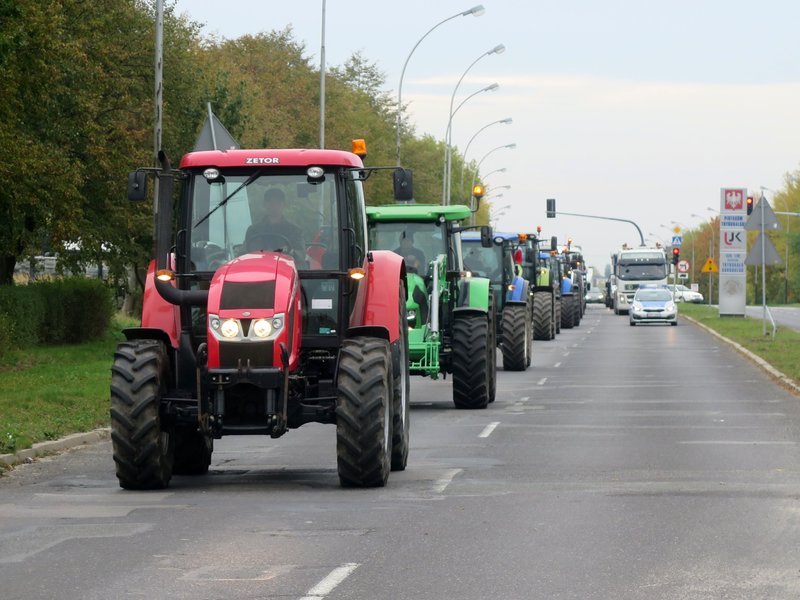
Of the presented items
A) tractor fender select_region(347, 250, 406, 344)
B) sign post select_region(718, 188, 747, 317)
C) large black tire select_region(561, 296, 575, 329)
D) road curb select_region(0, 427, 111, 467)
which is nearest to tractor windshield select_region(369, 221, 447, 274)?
road curb select_region(0, 427, 111, 467)

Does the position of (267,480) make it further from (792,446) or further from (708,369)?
(708,369)

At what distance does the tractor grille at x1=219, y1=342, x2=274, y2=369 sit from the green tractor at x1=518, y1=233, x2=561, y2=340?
3028 cm

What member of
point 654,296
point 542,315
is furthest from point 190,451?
point 654,296

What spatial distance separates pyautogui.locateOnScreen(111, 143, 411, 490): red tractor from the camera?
42.8ft

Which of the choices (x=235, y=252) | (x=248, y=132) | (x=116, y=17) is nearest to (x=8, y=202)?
(x=116, y=17)

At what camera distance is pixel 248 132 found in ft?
242

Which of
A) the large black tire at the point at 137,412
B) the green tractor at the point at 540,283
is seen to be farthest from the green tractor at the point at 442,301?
the green tractor at the point at 540,283

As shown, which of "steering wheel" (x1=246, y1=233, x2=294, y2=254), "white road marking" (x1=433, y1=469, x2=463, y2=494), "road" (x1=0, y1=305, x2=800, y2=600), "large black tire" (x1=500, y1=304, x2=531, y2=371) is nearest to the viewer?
"road" (x1=0, y1=305, x2=800, y2=600)

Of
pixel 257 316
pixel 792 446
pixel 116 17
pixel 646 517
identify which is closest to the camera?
pixel 646 517

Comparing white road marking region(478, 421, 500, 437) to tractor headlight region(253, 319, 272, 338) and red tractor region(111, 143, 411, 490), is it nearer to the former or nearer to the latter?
red tractor region(111, 143, 411, 490)

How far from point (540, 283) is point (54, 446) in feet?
111

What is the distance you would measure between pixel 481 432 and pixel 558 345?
27524mm

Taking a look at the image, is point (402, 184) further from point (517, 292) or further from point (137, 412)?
point (517, 292)

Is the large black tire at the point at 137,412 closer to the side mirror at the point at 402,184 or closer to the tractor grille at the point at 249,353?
the tractor grille at the point at 249,353
